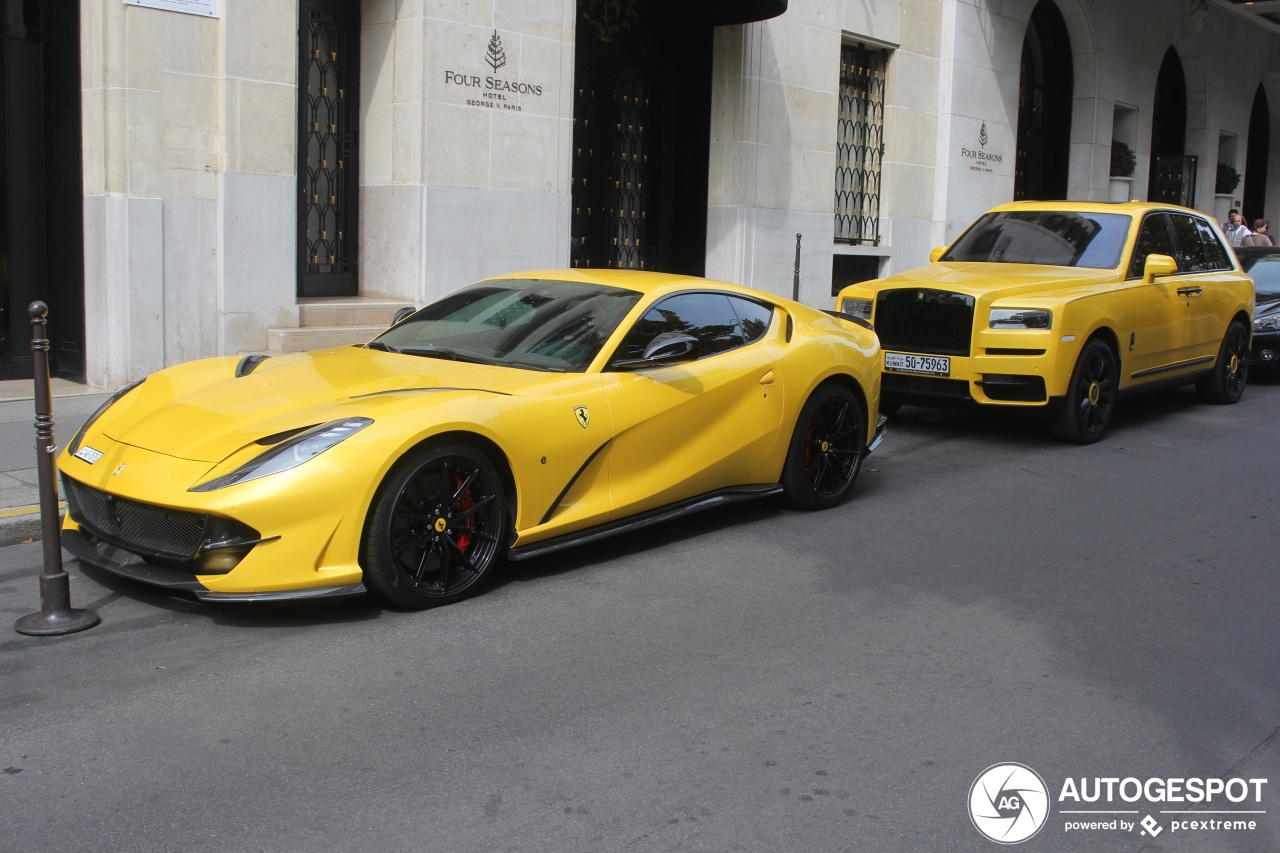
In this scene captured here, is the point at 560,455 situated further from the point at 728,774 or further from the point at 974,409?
the point at 974,409

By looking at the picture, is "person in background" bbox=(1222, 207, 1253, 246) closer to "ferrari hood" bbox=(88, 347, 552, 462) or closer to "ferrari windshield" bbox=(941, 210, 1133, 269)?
"ferrari windshield" bbox=(941, 210, 1133, 269)

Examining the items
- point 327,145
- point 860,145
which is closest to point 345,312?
point 327,145

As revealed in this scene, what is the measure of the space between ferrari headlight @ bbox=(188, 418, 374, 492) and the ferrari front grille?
0.15 meters

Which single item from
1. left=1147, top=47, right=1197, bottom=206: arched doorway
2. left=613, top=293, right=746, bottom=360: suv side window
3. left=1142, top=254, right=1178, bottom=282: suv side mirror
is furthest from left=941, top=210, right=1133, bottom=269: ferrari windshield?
left=1147, top=47, right=1197, bottom=206: arched doorway

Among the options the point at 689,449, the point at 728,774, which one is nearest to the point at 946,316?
the point at 689,449

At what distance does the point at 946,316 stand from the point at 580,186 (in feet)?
22.6

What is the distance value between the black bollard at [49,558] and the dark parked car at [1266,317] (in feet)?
41.7

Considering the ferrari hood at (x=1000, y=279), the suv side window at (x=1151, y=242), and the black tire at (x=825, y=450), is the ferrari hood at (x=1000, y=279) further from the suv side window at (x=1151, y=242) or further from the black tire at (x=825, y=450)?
the black tire at (x=825, y=450)

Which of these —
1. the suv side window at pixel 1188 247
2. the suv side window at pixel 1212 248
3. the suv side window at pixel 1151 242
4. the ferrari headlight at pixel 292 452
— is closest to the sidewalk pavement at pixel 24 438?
the ferrari headlight at pixel 292 452

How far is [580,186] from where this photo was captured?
15.8m

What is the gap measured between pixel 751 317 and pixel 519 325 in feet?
4.73

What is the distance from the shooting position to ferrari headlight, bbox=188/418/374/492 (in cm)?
512

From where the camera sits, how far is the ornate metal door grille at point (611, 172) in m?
15.7

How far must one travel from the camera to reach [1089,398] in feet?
33.6
